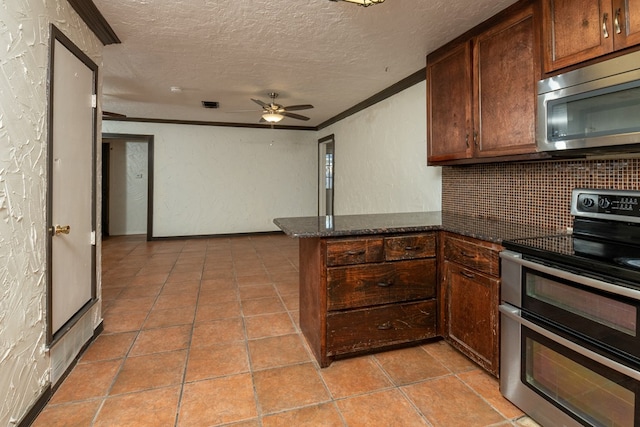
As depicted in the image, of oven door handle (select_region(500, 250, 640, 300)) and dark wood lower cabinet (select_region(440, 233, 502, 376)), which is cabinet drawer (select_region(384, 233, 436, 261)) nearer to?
dark wood lower cabinet (select_region(440, 233, 502, 376))

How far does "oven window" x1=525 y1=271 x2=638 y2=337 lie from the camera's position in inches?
46.8

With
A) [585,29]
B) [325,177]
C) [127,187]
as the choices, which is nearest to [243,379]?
[585,29]

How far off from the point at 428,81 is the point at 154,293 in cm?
343

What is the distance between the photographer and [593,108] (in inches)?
63.5

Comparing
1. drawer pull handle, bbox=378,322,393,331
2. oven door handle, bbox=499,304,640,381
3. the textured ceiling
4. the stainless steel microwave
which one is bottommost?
drawer pull handle, bbox=378,322,393,331

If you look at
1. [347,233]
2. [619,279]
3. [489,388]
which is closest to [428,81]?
[347,233]

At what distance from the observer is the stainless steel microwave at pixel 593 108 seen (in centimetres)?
146

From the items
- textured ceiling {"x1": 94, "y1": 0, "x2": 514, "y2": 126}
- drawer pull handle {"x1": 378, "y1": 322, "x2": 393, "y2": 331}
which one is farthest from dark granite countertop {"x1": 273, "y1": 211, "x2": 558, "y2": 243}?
textured ceiling {"x1": 94, "y1": 0, "x2": 514, "y2": 126}

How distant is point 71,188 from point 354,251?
1828 mm

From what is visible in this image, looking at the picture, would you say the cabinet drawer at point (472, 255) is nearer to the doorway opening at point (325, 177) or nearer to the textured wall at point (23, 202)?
the textured wall at point (23, 202)

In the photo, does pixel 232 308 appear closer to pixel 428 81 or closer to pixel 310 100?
pixel 428 81

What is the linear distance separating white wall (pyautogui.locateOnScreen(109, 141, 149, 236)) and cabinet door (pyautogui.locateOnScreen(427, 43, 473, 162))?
22.4ft

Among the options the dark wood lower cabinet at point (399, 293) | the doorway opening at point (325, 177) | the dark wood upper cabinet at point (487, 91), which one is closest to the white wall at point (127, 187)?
the doorway opening at point (325, 177)

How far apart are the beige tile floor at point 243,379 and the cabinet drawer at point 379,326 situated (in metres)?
0.12
